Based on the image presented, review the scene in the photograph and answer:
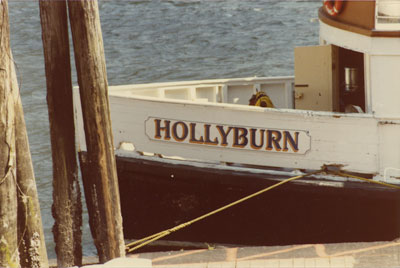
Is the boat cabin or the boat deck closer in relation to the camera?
the boat deck

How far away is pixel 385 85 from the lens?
9305mm

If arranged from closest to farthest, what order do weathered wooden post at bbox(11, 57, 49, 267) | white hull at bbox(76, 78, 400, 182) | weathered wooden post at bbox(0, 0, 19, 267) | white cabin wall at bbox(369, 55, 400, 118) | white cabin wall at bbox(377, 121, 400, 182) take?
weathered wooden post at bbox(0, 0, 19, 267) < weathered wooden post at bbox(11, 57, 49, 267) < white cabin wall at bbox(369, 55, 400, 118) < white cabin wall at bbox(377, 121, 400, 182) < white hull at bbox(76, 78, 400, 182)

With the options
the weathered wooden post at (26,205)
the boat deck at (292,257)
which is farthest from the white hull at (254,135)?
the weathered wooden post at (26,205)

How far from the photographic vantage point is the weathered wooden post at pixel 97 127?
7074 millimetres

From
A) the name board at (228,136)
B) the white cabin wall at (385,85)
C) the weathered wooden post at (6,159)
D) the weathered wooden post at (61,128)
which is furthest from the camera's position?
the name board at (228,136)

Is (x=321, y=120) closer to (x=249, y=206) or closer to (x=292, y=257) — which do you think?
(x=249, y=206)

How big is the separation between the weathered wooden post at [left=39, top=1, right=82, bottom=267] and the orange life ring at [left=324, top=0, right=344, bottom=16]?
3.81m

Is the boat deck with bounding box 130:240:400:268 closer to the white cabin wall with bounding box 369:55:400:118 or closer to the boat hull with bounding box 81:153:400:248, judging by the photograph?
the boat hull with bounding box 81:153:400:248

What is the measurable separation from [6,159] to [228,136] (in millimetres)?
3736

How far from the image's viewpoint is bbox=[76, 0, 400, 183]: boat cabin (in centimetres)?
932

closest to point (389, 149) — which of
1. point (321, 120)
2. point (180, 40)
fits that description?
point (321, 120)

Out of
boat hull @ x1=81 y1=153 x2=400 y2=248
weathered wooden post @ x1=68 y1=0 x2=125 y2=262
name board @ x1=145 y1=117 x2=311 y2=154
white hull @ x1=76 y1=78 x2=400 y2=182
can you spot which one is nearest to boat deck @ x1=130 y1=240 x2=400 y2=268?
weathered wooden post @ x1=68 y1=0 x2=125 y2=262

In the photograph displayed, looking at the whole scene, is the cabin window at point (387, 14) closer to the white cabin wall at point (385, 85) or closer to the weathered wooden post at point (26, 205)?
the white cabin wall at point (385, 85)

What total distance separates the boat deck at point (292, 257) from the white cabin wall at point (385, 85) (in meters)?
1.90
